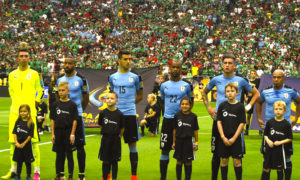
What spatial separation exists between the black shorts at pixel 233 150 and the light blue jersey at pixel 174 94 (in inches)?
42.2

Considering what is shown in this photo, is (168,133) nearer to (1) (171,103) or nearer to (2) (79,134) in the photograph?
(1) (171,103)

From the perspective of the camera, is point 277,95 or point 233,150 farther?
point 277,95

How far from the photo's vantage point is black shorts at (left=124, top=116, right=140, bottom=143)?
9.29m

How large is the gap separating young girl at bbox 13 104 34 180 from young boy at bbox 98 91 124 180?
4.21ft

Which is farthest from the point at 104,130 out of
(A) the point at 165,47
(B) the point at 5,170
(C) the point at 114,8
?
(C) the point at 114,8

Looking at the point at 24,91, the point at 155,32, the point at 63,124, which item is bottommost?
the point at 63,124

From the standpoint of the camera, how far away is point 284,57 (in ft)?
117

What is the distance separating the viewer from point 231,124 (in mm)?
8359

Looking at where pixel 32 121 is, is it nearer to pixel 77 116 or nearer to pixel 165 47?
pixel 77 116

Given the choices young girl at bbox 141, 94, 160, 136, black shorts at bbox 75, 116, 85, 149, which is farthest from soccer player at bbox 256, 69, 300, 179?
young girl at bbox 141, 94, 160, 136

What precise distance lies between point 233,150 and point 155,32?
35.8 metres

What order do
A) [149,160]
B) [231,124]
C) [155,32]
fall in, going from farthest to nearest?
[155,32]
[149,160]
[231,124]

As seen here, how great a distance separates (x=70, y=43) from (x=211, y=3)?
12813 millimetres

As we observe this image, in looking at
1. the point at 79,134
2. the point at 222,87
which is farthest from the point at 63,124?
the point at 222,87
